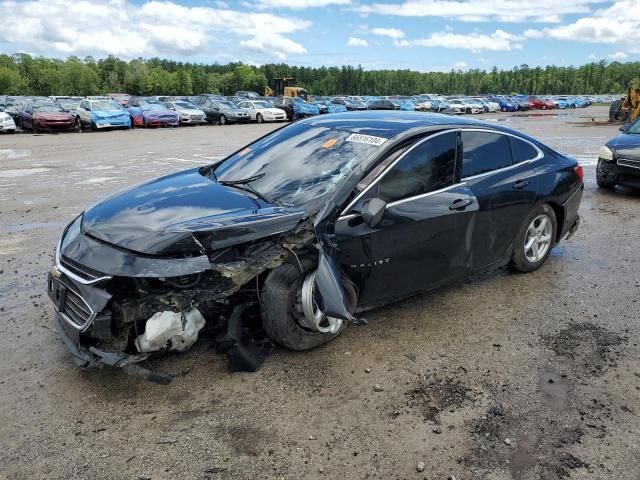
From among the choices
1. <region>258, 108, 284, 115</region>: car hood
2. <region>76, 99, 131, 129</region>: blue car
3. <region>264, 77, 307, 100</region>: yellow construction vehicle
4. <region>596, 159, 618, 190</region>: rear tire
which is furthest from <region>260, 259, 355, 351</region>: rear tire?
<region>264, 77, 307, 100</region>: yellow construction vehicle

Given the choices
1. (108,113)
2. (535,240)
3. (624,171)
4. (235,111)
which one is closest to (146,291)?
(535,240)

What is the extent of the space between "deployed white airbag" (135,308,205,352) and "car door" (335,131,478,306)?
1.09 metres

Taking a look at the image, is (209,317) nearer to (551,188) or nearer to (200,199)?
(200,199)

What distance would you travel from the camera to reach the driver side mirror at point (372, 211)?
3.58m

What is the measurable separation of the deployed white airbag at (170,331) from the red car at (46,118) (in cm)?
2512

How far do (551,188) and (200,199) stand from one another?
11.4 ft

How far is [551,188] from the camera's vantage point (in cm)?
529

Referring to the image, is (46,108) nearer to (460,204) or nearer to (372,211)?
(460,204)

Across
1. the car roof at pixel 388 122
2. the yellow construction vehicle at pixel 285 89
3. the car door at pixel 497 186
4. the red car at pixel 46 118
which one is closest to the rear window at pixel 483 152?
the car door at pixel 497 186

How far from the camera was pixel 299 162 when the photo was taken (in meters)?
4.32

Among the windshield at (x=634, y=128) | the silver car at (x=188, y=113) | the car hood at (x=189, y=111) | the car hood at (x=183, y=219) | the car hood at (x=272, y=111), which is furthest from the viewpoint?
the car hood at (x=272, y=111)

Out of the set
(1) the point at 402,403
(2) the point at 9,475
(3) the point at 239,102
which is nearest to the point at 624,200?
(1) the point at 402,403

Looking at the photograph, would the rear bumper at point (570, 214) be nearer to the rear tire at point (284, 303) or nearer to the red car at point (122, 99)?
the rear tire at point (284, 303)

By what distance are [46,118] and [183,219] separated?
2502cm
